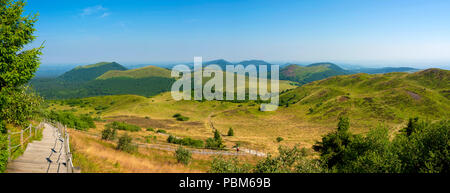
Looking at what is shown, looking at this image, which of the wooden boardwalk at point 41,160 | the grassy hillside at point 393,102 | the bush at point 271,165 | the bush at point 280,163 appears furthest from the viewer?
the grassy hillside at point 393,102

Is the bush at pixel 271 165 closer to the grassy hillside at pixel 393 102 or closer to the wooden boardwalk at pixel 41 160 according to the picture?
the wooden boardwalk at pixel 41 160

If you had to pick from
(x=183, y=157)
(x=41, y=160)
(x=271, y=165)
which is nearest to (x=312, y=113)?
(x=183, y=157)

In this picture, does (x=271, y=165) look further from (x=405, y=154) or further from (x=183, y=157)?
(x=405, y=154)

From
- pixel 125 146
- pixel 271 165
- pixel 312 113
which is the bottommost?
pixel 312 113

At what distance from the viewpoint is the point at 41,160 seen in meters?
15.4

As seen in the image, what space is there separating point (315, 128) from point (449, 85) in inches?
4112

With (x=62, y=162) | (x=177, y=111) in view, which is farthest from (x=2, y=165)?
(x=177, y=111)

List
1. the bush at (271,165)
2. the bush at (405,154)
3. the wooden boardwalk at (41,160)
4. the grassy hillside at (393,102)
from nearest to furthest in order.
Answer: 1. the wooden boardwalk at (41,160)
2. the bush at (271,165)
3. the bush at (405,154)
4. the grassy hillside at (393,102)

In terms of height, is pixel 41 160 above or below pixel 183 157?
above

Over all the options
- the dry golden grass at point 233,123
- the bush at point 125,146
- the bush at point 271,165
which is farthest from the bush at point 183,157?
the dry golden grass at point 233,123

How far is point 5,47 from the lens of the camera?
1598 cm

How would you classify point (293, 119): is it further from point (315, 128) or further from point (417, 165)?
point (417, 165)

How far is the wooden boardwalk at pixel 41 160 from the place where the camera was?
13652 mm
